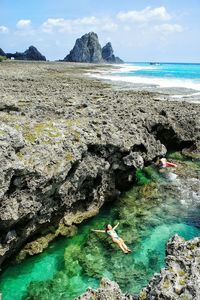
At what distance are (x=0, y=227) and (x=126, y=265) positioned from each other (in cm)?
626

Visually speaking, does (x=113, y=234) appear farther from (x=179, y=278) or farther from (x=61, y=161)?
(x=179, y=278)

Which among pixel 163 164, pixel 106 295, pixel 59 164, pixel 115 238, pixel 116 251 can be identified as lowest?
pixel 116 251

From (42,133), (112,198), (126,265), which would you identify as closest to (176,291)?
(126,265)

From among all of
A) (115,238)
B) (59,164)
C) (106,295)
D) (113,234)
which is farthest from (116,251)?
(106,295)

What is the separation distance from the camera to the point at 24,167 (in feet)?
52.0

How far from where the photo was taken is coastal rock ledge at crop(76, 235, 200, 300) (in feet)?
28.4

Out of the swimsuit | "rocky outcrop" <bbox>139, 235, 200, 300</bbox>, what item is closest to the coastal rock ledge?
"rocky outcrop" <bbox>139, 235, 200, 300</bbox>

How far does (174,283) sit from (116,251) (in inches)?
372

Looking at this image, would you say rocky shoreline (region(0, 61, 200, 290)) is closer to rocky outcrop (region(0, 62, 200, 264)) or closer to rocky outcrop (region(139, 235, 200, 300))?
rocky outcrop (region(0, 62, 200, 264))

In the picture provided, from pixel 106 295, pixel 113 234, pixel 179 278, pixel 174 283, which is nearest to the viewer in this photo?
pixel 174 283

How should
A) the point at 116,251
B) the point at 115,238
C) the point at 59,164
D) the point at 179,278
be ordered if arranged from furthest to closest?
the point at 115,238
the point at 116,251
the point at 59,164
the point at 179,278

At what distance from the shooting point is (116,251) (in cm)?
1828

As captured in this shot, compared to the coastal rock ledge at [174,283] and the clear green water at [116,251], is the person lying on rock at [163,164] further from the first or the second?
the coastal rock ledge at [174,283]

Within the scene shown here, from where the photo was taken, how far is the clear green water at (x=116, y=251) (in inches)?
626
